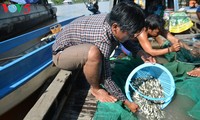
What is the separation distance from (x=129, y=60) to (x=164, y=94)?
3.08ft

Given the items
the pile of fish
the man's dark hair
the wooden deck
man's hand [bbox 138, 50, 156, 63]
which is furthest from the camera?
the man's dark hair

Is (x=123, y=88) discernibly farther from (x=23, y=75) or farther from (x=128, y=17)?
(x=23, y=75)

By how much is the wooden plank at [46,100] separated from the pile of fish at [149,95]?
87 centimetres

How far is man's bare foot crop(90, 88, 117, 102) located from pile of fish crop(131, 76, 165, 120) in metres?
0.29

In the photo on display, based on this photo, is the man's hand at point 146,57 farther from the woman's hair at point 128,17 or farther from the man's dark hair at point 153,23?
the woman's hair at point 128,17

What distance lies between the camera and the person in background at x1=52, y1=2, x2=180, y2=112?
2.07 metres

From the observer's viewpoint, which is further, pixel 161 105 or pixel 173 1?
pixel 173 1

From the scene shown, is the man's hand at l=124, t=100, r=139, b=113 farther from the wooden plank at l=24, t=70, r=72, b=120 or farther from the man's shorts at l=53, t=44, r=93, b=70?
the wooden plank at l=24, t=70, r=72, b=120

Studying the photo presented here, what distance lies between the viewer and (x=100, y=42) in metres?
2.29

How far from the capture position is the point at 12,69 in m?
3.01

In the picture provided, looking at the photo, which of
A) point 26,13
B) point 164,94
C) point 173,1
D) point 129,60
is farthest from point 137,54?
point 26,13

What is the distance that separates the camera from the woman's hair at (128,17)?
6.63ft

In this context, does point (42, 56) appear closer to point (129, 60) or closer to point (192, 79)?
point (129, 60)

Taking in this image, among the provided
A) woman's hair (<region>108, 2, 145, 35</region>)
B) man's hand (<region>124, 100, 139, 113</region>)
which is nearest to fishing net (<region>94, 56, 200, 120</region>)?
man's hand (<region>124, 100, 139, 113</region>)
